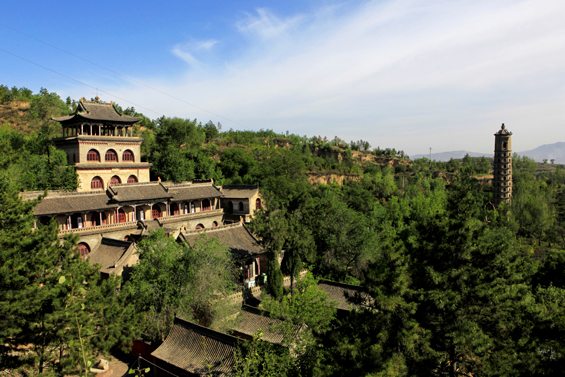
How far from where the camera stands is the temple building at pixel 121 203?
3020cm

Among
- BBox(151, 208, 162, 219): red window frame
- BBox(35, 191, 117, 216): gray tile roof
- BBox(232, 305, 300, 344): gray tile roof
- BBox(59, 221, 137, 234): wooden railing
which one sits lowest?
BBox(232, 305, 300, 344): gray tile roof

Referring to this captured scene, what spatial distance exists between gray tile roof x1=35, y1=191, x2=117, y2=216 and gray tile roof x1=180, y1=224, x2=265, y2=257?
10.1 meters

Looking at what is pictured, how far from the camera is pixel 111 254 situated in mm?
28766

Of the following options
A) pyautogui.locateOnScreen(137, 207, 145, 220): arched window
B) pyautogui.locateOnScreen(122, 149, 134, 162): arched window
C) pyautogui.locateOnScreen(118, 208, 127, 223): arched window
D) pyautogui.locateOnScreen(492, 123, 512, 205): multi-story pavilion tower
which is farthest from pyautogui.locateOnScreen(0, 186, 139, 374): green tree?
pyautogui.locateOnScreen(492, 123, 512, 205): multi-story pavilion tower

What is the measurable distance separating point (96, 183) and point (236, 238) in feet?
60.1

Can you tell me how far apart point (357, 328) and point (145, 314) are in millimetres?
11380

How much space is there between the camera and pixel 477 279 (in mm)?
14133

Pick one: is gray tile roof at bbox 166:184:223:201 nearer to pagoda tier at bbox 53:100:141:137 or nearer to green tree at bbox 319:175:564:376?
pagoda tier at bbox 53:100:141:137

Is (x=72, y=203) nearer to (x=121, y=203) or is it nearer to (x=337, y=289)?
(x=121, y=203)

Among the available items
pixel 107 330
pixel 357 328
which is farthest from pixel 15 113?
pixel 357 328

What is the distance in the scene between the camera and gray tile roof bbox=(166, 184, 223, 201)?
39625mm

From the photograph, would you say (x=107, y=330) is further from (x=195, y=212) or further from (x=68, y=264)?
(x=195, y=212)

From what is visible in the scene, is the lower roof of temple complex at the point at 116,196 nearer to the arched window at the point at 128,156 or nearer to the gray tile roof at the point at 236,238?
the arched window at the point at 128,156

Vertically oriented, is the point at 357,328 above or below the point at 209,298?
above
